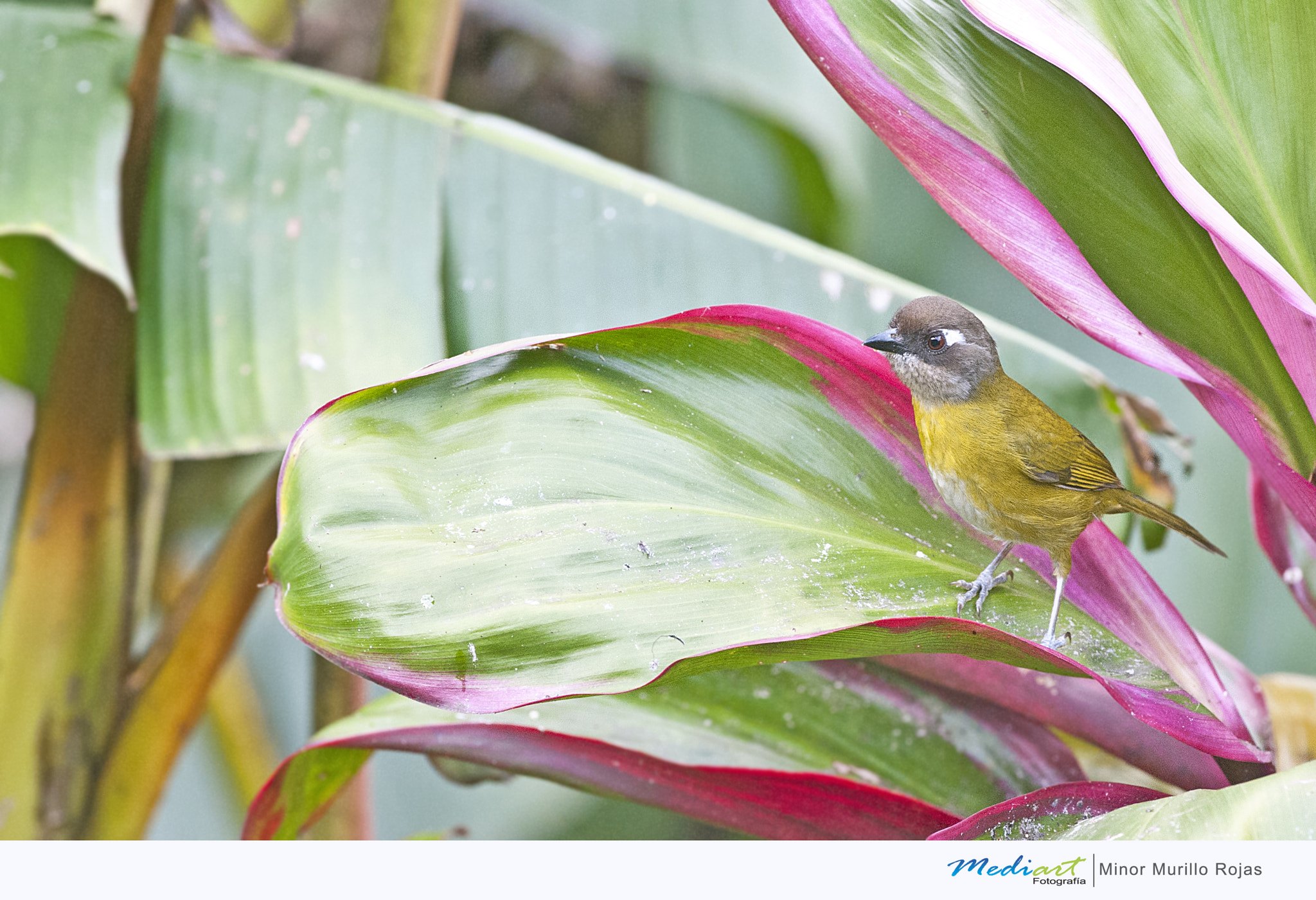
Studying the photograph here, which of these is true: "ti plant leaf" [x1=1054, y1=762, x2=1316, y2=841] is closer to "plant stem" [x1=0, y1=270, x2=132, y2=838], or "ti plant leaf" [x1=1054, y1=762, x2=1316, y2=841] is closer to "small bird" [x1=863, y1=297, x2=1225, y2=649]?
"small bird" [x1=863, y1=297, x2=1225, y2=649]

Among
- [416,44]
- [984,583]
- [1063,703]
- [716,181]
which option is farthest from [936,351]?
[416,44]

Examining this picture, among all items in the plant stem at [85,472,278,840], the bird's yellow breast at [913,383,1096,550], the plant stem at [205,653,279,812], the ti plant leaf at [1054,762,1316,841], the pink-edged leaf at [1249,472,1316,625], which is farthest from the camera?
the plant stem at [205,653,279,812]

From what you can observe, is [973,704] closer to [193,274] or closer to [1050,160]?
[1050,160]

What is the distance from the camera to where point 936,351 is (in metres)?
0.45

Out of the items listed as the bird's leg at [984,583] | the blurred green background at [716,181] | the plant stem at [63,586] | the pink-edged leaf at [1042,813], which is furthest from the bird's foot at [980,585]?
the plant stem at [63,586]

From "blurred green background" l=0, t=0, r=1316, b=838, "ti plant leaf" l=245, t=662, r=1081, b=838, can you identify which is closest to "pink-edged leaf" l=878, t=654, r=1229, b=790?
"ti plant leaf" l=245, t=662, r=1081, b=838

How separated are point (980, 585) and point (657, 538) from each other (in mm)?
177

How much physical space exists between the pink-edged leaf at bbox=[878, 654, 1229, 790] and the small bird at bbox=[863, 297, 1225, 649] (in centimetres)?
8

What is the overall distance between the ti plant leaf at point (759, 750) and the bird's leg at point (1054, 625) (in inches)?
4.9

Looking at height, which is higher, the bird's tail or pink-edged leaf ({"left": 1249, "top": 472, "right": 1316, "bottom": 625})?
the bird's tail

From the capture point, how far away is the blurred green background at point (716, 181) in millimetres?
707

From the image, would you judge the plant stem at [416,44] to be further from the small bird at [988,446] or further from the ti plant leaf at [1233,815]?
the ti plant leaf at [1233,815]

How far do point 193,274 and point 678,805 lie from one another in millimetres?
524
